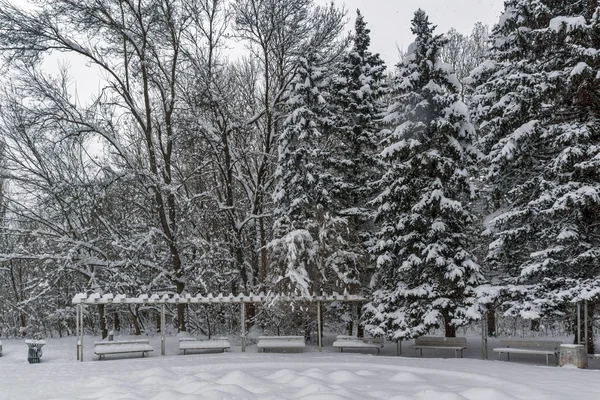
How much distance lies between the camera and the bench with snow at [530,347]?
1294 centimetres

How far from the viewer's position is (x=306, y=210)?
1673 centimetres

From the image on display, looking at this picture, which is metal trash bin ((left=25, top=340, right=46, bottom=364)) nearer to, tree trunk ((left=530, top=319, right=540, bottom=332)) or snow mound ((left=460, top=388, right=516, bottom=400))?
snow mound ((left=460, top=388, right=516, bottom=400))

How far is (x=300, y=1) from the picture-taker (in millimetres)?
19391

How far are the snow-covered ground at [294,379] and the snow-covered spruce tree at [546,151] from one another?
2461 millimetres

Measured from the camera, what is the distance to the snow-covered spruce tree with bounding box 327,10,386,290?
1750 centimetres

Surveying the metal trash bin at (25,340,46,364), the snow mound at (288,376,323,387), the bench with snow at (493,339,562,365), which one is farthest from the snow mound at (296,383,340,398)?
the metal trash bin at (25,340,46,364)

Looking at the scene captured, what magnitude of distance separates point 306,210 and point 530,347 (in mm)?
7852

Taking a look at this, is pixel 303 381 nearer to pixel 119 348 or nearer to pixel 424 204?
pixel 424 204

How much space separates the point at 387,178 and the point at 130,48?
11821 millimetres

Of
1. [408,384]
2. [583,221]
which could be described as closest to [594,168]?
[583,221]

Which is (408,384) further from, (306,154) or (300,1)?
(300,1)

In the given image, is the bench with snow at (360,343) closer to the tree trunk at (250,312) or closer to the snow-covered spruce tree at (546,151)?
the snow-covered spruce tree at (546,151)

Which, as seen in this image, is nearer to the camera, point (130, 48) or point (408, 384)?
point (408, 384)

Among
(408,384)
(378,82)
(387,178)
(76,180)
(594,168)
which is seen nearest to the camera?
(408,384)
